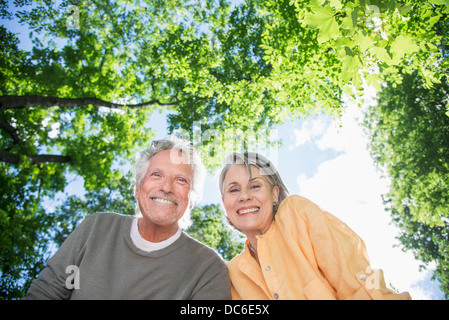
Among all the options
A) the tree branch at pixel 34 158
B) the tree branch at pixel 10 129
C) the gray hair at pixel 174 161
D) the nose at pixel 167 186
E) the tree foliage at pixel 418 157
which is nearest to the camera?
the nose at pixel 167 186

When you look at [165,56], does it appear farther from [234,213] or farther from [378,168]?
[378,168]

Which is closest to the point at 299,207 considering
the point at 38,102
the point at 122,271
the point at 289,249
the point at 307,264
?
the point at 289,249

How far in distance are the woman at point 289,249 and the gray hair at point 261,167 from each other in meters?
0.01

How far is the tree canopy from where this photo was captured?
678 centimetres

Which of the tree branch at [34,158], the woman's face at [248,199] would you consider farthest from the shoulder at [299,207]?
the tree branch at [34,158]

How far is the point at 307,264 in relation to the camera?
6.79 ft

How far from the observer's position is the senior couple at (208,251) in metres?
2.04

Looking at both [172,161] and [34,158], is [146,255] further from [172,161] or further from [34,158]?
[34,158]

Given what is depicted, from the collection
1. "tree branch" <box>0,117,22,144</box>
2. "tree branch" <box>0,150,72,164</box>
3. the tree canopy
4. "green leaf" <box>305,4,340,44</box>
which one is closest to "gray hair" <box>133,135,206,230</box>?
"green leaf" <box>305,4,340,44</box>

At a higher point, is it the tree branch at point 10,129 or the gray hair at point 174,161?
the tree branch at point 10,129

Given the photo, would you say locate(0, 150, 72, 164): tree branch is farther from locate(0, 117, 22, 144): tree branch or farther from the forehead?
the forehead

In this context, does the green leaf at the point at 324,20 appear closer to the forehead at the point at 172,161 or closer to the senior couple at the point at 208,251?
the senior couple at the point at 208,251

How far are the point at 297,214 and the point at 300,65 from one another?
497 centimetres

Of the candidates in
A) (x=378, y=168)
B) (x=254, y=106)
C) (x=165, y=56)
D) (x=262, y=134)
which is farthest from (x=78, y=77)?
(x=378, y=168)
